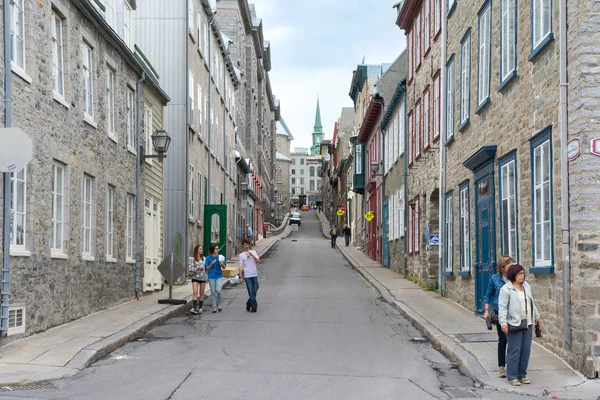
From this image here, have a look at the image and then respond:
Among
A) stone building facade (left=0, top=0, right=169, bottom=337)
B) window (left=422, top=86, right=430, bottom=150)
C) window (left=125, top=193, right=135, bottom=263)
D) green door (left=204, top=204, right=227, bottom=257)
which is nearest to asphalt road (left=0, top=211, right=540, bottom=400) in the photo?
stone building facade (left=0, top=0, right=169, bottom=337)

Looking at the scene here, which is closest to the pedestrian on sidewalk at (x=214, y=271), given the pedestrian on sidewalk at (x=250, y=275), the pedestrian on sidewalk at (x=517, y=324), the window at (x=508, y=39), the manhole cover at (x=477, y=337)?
the pedestrian on sidewalk at (x=250, y=275)

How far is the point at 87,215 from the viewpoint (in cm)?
1608

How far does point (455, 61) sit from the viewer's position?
750 inches

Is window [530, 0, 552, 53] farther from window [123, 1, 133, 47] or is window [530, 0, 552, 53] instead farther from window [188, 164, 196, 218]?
window [188, 164, 196, 218]

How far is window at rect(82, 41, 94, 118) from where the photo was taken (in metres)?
15.7

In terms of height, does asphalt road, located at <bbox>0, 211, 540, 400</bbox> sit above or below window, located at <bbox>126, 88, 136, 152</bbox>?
below

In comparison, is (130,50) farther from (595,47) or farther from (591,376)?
(591,376)

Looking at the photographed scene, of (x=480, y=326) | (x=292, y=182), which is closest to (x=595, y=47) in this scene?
(x=480, y=326)

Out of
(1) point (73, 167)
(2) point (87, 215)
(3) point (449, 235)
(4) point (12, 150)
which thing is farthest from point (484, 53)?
(4) point (12, 150)

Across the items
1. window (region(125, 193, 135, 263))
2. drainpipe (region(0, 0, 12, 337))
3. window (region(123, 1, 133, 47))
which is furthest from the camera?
window (region(123, 1, 133, 47))

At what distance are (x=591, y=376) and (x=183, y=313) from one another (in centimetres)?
1026

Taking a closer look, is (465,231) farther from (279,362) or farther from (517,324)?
(517,324)

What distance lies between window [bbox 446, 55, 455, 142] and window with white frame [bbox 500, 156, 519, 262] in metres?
4.96

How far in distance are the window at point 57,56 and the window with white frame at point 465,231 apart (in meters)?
8.47
